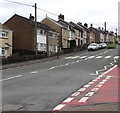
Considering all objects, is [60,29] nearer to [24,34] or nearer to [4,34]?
[24,34]

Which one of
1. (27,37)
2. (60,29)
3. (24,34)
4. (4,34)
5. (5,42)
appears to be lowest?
(5,42)

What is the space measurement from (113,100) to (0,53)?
32.6 meters

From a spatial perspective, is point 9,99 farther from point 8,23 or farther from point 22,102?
point 8,23

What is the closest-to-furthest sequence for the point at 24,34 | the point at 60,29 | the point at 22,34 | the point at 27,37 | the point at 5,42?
the point at 5,42 < the point at 27,37 < the point at 24,34 < the point at 22,34 < the point at 60,29

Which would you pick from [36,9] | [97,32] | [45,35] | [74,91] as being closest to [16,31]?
[45,35]

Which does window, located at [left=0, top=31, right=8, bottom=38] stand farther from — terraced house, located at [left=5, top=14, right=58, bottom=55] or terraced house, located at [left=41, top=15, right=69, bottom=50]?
terraced house, located at [left=41, top=15, right=69, bottom=50]

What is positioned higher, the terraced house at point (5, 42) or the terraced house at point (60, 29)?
the terraced house at point (60, 29)

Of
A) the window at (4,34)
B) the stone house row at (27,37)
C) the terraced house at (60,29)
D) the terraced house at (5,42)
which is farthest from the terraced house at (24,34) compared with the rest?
the terraced house at (60,29)

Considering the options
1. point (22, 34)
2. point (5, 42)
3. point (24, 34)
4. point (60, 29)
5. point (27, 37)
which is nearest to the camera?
point (5, 42)

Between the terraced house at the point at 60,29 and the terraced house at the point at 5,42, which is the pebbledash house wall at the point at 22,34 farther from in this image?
the terraced house at the point at 60,29

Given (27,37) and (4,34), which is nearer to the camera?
(4,34)

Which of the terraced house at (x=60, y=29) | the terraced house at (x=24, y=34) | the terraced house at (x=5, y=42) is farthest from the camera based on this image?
the terraced house at (x=60, y=29)

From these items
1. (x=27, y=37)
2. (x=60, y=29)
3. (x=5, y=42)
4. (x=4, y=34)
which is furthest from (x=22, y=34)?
(x=60, y=29)

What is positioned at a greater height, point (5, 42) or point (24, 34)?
point (24, 34)
